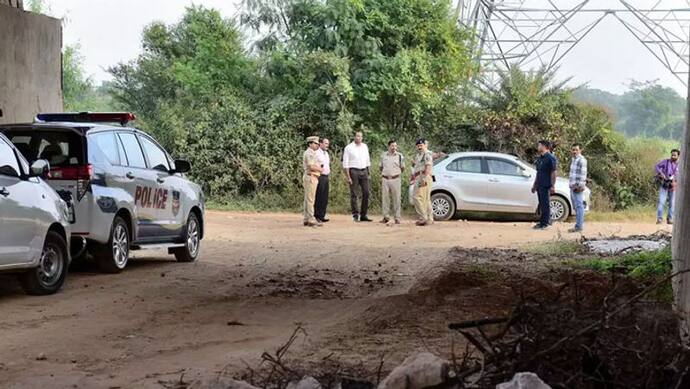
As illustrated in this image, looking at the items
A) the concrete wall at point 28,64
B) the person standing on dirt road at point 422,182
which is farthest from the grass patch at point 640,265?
the person standing on dirt road at point 422,182

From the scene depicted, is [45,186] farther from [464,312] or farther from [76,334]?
[464,312]

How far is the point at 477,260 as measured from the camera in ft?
43.2

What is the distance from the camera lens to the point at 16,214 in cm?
921

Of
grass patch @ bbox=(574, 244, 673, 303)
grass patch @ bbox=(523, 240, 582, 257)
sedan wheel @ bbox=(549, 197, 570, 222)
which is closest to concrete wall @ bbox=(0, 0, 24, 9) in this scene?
grass patch @ bbox=(523, 240, 582, 257)

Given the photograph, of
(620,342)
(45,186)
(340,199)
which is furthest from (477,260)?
(340,199)

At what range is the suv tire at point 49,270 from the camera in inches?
383

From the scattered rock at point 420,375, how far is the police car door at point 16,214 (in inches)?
218

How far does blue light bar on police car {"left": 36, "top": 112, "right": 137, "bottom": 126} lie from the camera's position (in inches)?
506

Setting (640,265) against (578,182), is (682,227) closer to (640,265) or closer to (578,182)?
(640,265)

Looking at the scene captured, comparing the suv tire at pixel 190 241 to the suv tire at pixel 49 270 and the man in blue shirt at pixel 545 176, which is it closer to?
the suv tire at pixel 49 270

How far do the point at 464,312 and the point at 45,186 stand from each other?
4705 millimetres

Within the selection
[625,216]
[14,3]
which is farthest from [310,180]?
[625,216]

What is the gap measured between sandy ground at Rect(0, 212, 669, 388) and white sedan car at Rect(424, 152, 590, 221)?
262 inches

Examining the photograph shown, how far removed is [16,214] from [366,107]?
19.0 m
